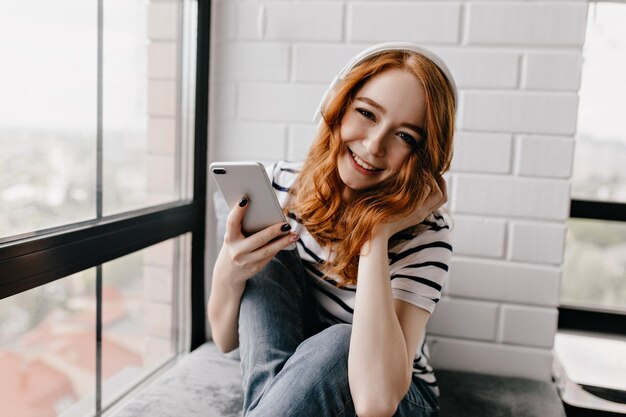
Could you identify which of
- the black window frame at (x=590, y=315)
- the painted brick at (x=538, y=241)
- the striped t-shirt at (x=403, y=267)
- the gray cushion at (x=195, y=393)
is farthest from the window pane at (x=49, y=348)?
the black window frame at (x=590, y=315)

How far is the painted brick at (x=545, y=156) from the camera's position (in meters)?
1.40

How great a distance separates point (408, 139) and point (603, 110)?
86 centimetres

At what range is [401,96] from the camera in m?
0.98

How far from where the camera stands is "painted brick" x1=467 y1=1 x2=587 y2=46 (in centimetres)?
136

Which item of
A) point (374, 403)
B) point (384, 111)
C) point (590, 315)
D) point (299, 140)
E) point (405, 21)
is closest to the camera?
point (374, 403)

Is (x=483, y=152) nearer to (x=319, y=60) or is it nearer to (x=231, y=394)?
(x=319, y=60)

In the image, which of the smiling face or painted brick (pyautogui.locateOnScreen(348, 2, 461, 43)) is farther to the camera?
painted brick (pyautogui.locateOnScreen(348, 2, 461, 43))

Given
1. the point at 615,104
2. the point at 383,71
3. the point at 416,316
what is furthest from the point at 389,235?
the point at 615,104

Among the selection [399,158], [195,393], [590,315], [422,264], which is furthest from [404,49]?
[590,315]

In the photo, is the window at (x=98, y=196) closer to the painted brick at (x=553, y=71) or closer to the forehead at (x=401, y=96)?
the forehead at (x=401, y=96)

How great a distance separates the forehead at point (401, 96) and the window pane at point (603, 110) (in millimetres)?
821

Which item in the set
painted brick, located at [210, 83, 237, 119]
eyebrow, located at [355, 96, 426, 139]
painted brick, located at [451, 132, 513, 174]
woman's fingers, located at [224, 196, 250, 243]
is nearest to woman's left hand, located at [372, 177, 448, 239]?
eyebrow, located at [355, 96, 426, 139]

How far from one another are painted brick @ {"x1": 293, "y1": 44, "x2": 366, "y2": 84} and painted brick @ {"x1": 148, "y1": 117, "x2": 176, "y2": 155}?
0.36 m

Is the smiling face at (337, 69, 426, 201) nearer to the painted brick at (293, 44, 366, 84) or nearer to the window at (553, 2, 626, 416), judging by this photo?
the painted brick at (293, 44, 366, 84)
